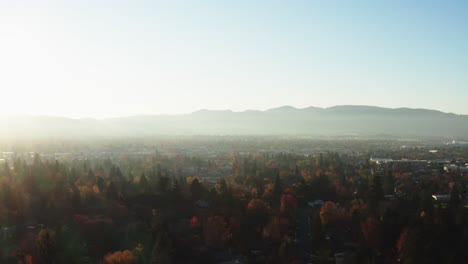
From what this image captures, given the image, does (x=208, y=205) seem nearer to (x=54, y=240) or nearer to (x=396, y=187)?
(x=54, y=240)

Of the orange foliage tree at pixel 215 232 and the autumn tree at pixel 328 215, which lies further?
the autumn tree at pixel 328 215

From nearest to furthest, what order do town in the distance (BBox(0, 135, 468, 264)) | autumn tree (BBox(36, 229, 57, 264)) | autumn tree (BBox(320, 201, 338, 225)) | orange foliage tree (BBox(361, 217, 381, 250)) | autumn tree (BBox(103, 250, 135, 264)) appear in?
autumn tree (BBox(36, 229, 57, 264))
autumn tree (BBox(103, 250, 135, 264))
town in the distance (BBox(0, 135, 468, 264))
orange foliage tree (BBox(361, 217, 381, 250))
autumn tree (BBox(320, 201, 338, 225))

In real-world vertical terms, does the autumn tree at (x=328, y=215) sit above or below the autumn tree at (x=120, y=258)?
above

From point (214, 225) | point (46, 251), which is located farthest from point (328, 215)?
point (46, 251)

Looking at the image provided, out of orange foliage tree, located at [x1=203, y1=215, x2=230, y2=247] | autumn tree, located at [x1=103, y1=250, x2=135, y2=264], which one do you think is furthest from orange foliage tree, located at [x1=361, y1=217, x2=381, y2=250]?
autumn tree, located at [x1=103, y1=250, x2=135, y2=264]

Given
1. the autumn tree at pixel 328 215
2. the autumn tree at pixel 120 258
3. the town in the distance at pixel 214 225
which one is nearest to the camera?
the autumn tree at pixel 120 258

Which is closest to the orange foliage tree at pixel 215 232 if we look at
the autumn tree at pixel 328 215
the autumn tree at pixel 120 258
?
the autumn tree at pixel 120 258

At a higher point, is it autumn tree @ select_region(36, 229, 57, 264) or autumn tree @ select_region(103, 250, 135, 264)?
autumn tree @ select_region(36, 229, 57, 264)

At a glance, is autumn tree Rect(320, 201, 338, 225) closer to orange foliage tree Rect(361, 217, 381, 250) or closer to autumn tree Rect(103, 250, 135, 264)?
orange foliage tree Rect(361, 217, 381, 250)

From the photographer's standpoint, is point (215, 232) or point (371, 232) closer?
point (371, 232)

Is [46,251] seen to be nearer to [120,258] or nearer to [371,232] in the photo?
[120,258]

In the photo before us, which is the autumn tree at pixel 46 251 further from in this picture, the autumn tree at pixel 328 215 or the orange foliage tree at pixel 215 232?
the autumn tree at pixel 328 215
